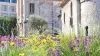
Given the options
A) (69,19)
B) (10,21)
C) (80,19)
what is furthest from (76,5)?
(10,21)

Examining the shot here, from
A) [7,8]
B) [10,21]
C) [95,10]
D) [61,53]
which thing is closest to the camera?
[61,53]

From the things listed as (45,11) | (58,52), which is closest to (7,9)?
(45,11)

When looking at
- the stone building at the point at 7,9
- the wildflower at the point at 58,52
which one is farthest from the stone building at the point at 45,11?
the wildflower at the point at 58,52

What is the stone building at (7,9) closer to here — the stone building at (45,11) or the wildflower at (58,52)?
the stone building at (45,11)

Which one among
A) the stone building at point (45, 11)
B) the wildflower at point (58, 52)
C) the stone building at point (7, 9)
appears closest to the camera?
the wildflower at point (58, 52)

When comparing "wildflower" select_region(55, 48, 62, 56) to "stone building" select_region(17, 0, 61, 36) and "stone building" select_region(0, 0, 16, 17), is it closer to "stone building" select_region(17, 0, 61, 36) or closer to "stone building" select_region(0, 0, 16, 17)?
"stone building" select_region(17, 0, 61, 36)

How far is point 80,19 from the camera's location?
3034cm

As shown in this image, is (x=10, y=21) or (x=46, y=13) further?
(x=10, y=21)

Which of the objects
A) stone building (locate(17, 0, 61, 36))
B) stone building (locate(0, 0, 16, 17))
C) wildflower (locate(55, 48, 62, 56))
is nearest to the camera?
wildflower (locate(55, 48, 62, 56))

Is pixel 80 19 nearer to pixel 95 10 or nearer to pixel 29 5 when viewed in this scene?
pixel 95 10

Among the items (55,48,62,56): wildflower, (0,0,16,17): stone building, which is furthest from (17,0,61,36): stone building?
(55,48,62,56): wildflower

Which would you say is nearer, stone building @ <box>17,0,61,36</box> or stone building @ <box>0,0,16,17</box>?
stone building @ <box>17,0,61,36</box>

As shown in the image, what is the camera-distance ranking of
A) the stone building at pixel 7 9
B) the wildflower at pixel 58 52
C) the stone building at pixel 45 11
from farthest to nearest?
1. the stone building at pixel 7 9
2. the stone building at pixel 45 11
3. the wildflower at pixel 58 52

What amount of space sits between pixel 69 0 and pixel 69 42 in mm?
29767
